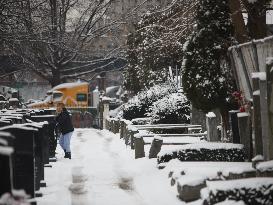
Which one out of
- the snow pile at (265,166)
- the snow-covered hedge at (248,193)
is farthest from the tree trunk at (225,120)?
the snow-covered hedge at (248,193)

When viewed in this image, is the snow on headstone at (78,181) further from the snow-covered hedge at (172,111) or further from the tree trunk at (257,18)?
the snow-covered hedge at (172,111)

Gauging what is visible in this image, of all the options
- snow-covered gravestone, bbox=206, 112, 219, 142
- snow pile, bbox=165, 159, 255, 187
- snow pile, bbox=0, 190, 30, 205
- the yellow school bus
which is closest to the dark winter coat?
snow-covered gravestone, bbox=206, 112, 219, 142

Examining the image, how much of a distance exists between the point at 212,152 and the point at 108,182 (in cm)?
246

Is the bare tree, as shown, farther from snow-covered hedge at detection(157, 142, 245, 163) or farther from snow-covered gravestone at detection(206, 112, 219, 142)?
snow-covered hedge at detection(157, 142, 245, 163)

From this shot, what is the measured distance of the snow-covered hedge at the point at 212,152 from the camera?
12875mm

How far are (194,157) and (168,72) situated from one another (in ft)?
69.4

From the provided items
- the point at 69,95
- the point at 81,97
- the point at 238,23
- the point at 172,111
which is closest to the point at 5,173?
the point at 238,23

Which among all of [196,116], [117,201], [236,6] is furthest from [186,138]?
[117,201]

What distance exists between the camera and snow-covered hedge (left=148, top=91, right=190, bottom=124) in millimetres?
26578

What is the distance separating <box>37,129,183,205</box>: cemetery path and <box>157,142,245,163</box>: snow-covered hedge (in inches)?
27.0

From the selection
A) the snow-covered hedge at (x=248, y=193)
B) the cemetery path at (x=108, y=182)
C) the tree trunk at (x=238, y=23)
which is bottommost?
the cemetery path at (x=108, y=182)

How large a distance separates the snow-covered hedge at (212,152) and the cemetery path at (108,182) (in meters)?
0.69

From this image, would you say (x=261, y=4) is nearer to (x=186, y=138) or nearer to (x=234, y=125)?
(x=234, y=125)

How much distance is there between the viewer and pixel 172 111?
1049 inches
